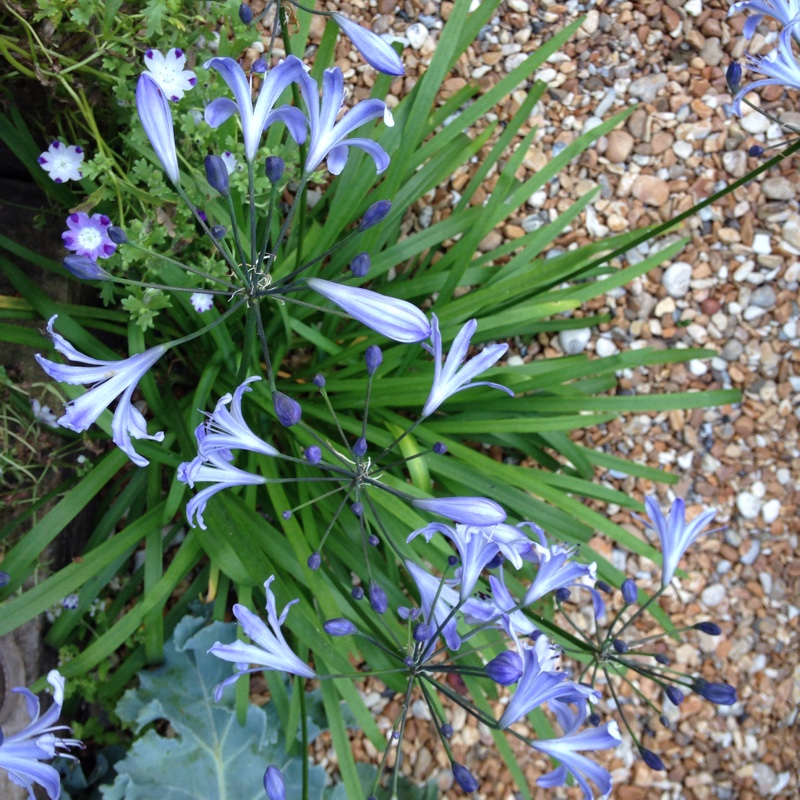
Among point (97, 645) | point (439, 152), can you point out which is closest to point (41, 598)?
point (97, 645)

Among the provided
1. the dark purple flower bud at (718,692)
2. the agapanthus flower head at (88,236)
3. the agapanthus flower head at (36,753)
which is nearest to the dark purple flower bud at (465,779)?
the dark purple flower bud at (718,692)

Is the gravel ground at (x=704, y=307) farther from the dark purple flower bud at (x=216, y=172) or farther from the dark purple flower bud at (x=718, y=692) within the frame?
the dark purple flower bud at (x=216, y=172)

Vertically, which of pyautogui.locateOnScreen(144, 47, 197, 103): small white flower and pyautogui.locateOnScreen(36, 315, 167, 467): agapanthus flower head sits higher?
pyautogui.locateOnScreen(144, 47, 197, 103): small white flower

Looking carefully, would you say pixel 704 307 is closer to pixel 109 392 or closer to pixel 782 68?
pixel 782 68

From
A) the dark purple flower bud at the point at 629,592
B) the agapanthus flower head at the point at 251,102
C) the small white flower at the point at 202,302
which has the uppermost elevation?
the agapanthus flower head at the point at 251,102

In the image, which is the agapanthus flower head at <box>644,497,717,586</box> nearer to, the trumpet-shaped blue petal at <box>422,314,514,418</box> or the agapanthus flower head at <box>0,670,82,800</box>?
the trumpet-shaped blue petal at <box>422,314,514,418</box>

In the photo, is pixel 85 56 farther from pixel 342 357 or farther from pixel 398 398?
pixel 398 398

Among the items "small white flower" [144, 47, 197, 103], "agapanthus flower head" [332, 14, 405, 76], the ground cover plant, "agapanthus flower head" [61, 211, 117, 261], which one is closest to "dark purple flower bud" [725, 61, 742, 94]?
the ground cover plant

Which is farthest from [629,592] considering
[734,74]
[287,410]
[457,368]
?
[734,74]
